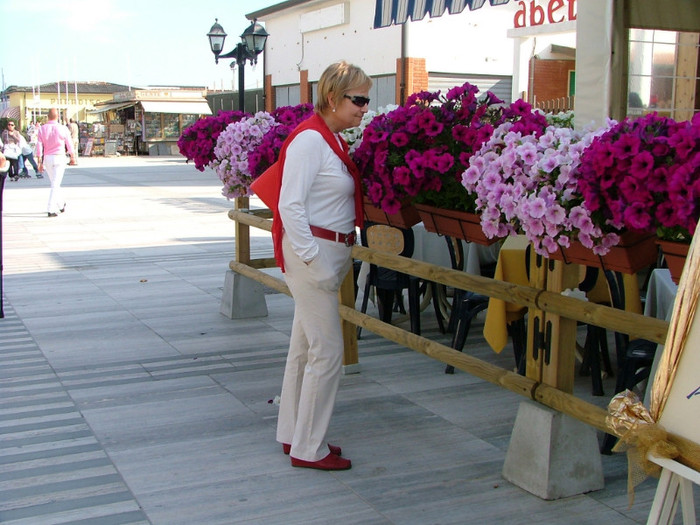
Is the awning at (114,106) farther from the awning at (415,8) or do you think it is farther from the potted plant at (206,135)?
the potted plant at (206,135)

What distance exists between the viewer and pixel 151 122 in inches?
1837

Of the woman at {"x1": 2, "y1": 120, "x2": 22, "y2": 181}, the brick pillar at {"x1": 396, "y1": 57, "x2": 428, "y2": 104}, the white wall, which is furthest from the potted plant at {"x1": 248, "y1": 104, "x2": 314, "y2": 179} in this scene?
the white wall

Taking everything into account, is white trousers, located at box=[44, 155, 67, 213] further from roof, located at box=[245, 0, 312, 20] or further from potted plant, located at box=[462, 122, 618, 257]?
roof, located at box=[245, 0, 312, 20]

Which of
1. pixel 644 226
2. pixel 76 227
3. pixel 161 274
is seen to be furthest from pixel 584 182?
pixel 76 227

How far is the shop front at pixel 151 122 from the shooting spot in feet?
149

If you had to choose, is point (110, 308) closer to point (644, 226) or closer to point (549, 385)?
point (549, 385)

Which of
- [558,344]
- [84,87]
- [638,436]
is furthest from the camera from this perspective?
[84,87]

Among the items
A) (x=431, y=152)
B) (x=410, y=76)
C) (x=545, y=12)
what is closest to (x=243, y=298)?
(x=431, y=152)

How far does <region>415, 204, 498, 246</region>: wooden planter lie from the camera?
13.4 ft

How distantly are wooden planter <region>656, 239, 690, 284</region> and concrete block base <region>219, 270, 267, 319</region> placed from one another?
4.70 meters

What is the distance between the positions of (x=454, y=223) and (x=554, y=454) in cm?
118

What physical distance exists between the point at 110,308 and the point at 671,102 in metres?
5.42

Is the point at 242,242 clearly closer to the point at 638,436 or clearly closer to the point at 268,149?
the point at 268,149

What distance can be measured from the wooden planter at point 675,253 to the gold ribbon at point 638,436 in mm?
668
